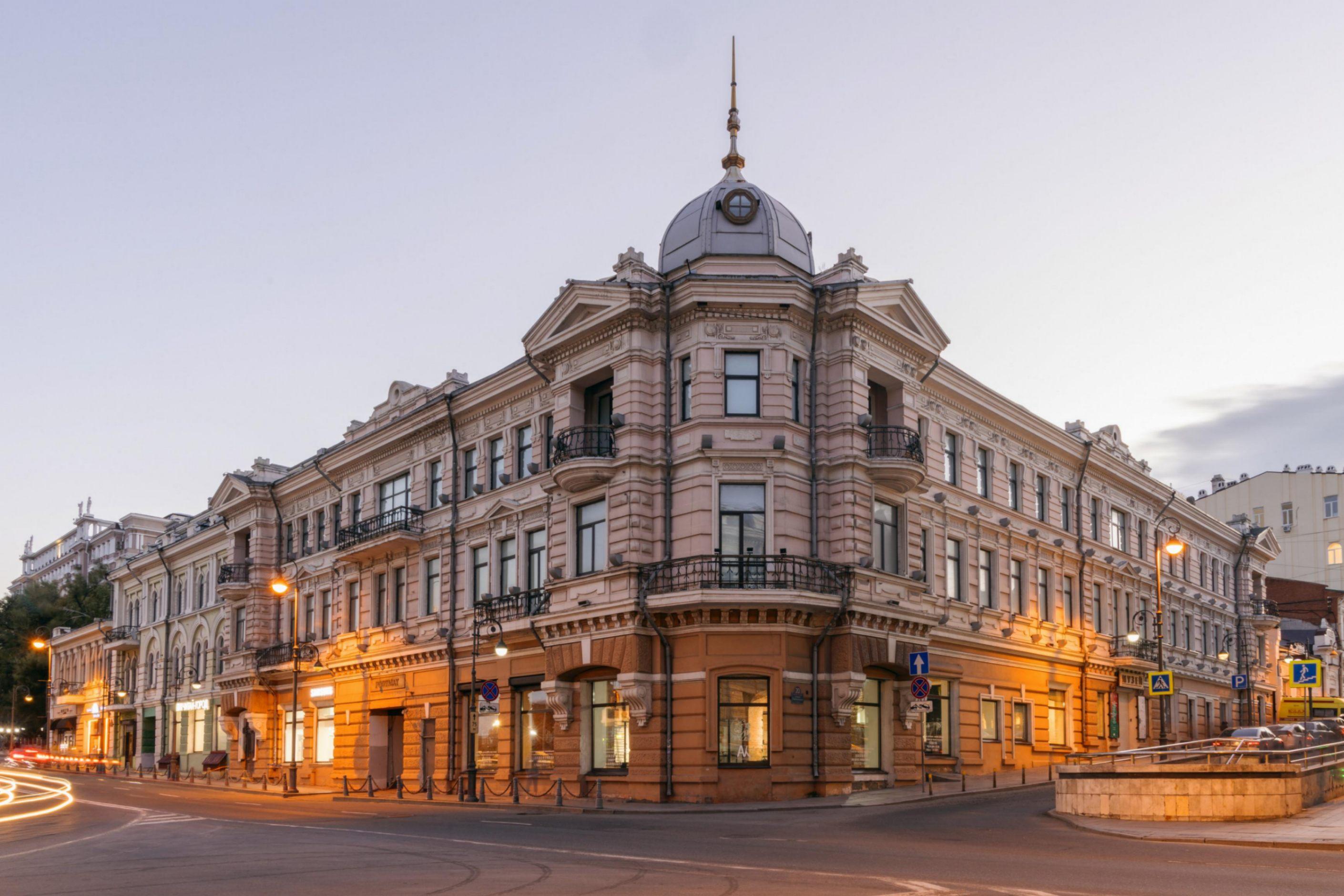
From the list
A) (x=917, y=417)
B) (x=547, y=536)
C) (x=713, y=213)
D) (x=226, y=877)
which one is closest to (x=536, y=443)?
(x=547, y=536)

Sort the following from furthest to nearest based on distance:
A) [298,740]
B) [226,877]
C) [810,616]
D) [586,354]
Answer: [298,740]
[586,354]
[810,616]
[226,877]

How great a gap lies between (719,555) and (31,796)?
28496 millimetres

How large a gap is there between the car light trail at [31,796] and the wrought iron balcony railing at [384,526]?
12.6 meters

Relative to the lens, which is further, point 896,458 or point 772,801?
point 896,458

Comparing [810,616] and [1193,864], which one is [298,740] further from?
[1193,864]

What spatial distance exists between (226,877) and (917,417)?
26.6 meters

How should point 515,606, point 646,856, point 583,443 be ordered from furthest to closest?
1. point 515,606
2. point 583,443
3. point 646,856

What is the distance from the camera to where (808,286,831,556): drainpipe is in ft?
113

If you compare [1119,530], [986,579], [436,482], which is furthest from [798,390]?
[1119,530]

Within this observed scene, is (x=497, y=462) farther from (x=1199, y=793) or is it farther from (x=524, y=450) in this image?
(x=1199, y=793)

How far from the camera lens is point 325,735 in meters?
50.4

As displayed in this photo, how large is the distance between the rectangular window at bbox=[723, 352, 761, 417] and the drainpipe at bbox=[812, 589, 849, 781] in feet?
18.1

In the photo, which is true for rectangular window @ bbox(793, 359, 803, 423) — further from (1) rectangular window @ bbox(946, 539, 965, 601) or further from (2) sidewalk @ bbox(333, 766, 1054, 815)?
(2) sidewalk @ bbox(333, 766, 1054, 815)

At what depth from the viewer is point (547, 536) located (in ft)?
126
